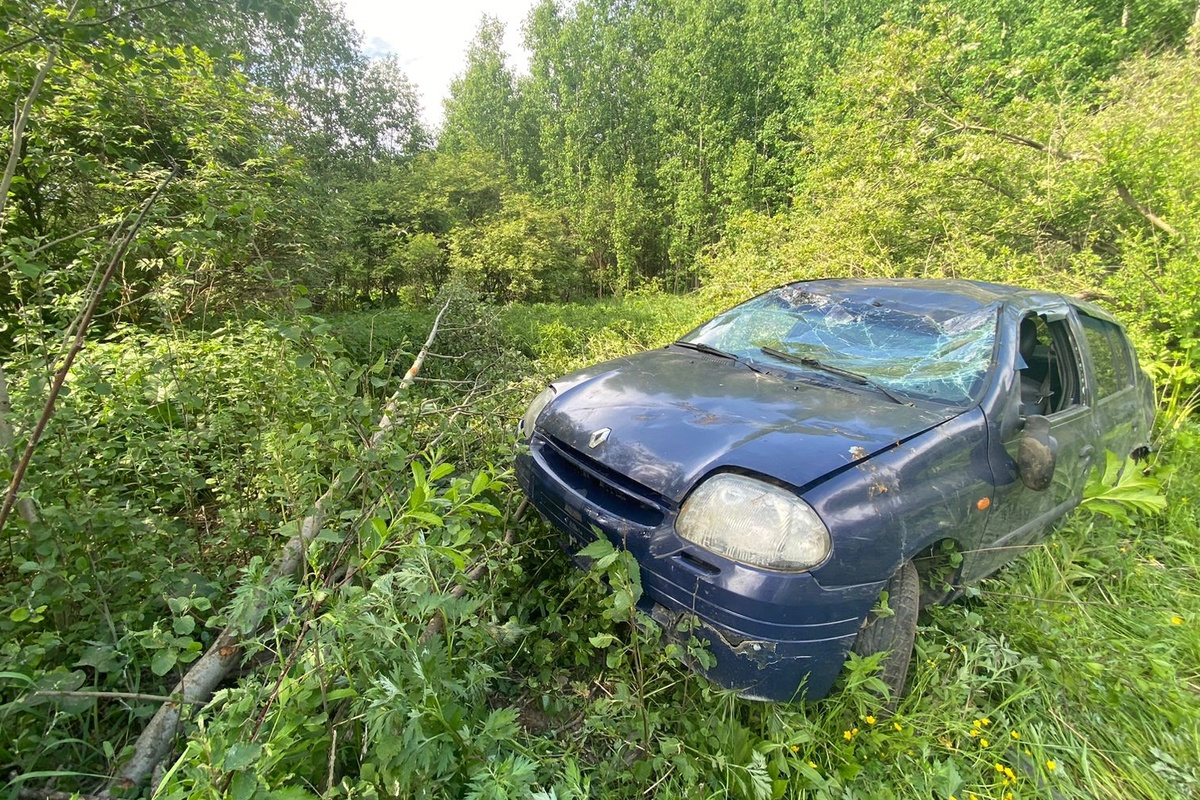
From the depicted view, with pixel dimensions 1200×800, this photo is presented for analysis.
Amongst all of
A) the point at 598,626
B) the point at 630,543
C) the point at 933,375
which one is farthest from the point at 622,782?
the point at 933,375

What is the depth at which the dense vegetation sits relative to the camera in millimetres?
1464

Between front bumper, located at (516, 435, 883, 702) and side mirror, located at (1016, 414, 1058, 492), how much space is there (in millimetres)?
994

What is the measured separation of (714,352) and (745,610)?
166 cm

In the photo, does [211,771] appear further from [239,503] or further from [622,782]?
[239,503]

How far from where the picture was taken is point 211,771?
3.66 feet

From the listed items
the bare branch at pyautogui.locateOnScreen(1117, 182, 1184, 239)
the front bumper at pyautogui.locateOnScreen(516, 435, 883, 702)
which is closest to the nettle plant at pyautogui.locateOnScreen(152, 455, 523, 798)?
the front bumper at pyautogui.locateOnScreen(516, 435, 883, 702)

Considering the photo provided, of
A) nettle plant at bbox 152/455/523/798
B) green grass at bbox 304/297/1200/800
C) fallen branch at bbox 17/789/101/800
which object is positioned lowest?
green grass at bbox 304/297/1200/800

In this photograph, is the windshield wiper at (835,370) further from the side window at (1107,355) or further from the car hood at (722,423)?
the side window at (1107,355)

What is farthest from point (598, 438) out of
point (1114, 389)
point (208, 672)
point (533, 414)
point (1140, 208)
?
point (1140, 208)

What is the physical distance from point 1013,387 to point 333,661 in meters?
2.78

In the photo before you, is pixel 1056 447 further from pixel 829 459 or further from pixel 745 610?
pixel 745 610

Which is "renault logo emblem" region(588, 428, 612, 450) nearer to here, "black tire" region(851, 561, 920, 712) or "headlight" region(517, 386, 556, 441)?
"headlight" region(517, 386, 556, 441)

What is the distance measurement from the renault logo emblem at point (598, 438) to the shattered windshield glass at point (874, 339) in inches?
42.3

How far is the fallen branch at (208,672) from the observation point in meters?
1.45
